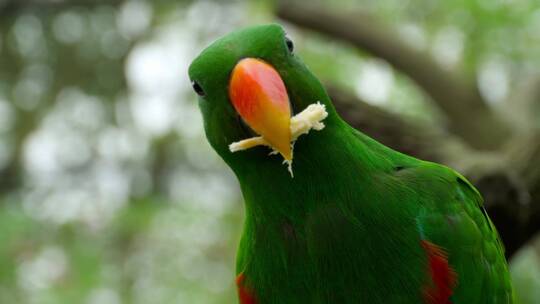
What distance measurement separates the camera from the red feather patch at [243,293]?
2.06 metres

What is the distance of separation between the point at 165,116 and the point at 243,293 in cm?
681

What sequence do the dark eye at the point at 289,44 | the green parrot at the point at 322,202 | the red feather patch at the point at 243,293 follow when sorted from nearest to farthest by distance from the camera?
the green parrot at the point at 322,202
the dark eye at the point at 289,44
the red feather patch at the point at 243,293

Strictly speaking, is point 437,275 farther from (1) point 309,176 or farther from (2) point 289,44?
(2) point 289,44

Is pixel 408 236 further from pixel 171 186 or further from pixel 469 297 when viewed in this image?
pixel 171 186

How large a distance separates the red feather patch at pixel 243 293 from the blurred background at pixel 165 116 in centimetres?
353

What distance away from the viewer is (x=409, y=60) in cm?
561

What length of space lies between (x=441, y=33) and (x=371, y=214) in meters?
4.49

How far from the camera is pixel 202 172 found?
862cm

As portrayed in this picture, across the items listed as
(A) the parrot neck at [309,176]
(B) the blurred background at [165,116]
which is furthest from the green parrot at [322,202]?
(B) the blurred background at [165,116]

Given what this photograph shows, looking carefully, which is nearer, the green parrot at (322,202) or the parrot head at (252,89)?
the parrot head at (252,89)

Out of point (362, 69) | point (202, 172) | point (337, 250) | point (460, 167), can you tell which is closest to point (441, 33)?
point (362, 69)

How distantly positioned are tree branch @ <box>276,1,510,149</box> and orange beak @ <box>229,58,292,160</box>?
13.3 ft

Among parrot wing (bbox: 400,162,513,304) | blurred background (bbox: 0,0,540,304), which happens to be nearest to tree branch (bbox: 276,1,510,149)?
blurred background (bbox: 0,0,540,304)

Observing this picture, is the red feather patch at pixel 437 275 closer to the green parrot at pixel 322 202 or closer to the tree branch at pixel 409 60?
the green parrot at pixel 322 202
